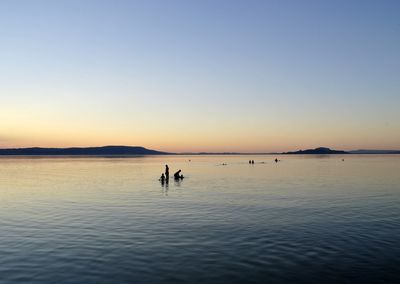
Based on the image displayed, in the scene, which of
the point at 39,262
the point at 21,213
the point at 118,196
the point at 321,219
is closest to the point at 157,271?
the point at 39,262

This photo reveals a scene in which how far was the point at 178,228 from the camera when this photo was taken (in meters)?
26.7

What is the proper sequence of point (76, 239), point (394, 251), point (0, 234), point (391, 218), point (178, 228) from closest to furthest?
point (394, 251) < point (76, 239) < point (0, 234) < point (178, 228) < point (391, 218)

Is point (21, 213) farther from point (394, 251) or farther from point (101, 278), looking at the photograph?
point (394, 251)

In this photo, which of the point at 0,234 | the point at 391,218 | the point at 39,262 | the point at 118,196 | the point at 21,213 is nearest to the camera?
the point at 39,262

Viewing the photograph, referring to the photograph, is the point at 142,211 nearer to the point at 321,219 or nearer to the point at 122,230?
the point at 122,230

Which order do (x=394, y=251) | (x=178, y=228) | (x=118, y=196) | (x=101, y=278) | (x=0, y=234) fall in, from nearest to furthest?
(x=101, y=278)
(x=394, y=251)
(x=0, y=234)
(x=178, y=228)
(x=118, y=196)

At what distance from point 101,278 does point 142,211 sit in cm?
1914

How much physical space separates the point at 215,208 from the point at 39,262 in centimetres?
2057

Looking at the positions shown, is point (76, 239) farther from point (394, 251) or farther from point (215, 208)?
point (394, 251)

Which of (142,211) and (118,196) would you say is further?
(118,196)

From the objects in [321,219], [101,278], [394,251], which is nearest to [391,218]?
[321,219]

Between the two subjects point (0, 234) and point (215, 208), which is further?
point (215, 208)

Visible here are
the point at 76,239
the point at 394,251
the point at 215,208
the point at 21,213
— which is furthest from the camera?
the point at 215,208

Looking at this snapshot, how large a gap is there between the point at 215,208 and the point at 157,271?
2001 centimetres
